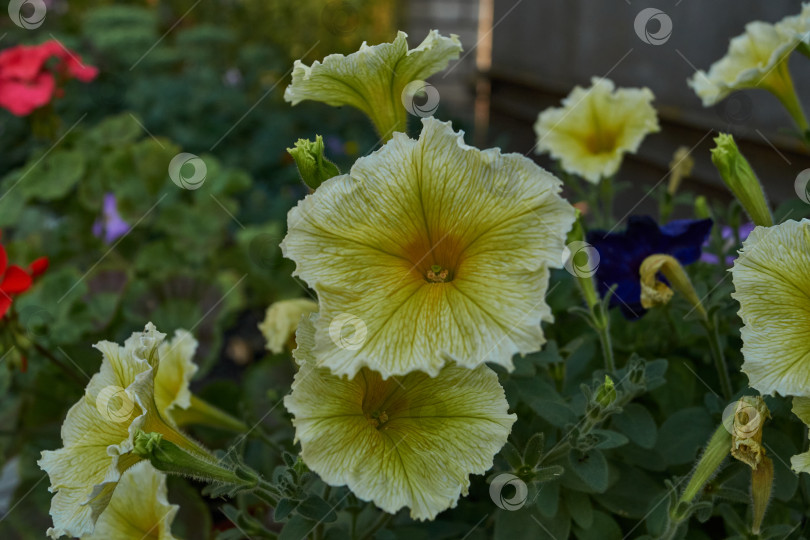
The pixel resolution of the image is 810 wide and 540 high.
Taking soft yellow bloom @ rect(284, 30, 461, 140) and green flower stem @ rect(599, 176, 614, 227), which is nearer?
soft yellow bloom @ rect(284, 30, 461, 140)

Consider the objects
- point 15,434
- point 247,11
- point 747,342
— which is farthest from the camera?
point 247,11

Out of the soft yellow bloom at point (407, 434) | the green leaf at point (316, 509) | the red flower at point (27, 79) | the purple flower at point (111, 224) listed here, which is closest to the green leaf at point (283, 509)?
the green leaf at point (316, 509)

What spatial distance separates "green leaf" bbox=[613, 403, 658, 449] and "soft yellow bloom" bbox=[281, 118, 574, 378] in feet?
0.93

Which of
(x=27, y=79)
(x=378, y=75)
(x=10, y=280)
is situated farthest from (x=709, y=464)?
(x=27, y=79)

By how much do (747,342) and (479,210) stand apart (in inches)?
9.4

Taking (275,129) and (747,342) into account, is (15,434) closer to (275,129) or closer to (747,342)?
(747,342)

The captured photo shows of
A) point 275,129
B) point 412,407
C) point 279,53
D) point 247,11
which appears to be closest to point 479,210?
point 412,407

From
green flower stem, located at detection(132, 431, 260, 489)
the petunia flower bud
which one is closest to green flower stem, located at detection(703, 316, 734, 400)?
the petunia flower bud

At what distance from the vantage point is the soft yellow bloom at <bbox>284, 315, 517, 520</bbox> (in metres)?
0.60

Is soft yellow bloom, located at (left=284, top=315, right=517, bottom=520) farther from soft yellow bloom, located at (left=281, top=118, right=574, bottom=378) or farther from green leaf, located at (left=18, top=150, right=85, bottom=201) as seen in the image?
green leaf, located at (left=18, top=150, right=85, bottom=201)

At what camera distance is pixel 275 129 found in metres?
3.11

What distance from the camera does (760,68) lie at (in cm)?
91

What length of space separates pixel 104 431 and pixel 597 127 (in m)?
0.81

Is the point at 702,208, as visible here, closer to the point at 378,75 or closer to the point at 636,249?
the point at 636,249
